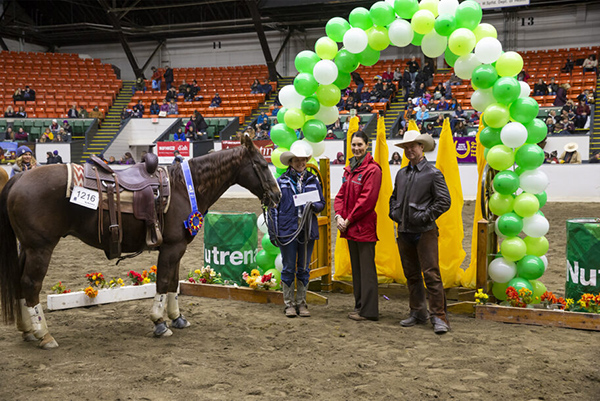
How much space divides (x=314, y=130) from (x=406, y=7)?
1.59 metres

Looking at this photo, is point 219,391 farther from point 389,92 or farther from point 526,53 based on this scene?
point 526,53

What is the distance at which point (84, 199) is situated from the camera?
14.5ft

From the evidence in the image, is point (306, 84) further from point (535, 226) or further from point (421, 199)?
point (535, 226)

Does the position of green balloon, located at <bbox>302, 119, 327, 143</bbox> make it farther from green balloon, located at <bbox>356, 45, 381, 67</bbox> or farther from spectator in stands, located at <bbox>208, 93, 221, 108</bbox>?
spectator in stands, located at <bbox>208, 93, 221, 108</bbox>

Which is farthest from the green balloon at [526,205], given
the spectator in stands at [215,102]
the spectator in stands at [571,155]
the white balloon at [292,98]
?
the spectator in stands at [215,102]

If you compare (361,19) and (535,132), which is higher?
(361,19)

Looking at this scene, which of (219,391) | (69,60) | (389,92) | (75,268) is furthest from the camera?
(69,60)

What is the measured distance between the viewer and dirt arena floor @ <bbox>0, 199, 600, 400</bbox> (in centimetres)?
363

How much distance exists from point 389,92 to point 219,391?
18.9 metres

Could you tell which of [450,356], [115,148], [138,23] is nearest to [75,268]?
[450,356]

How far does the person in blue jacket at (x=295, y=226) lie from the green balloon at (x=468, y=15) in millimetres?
2049

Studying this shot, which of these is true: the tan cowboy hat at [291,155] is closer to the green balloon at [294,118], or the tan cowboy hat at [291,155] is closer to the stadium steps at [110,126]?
the green balloon at [294,118]

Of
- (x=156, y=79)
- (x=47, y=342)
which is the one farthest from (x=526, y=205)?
(x=156, y=79)

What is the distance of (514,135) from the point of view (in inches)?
205
